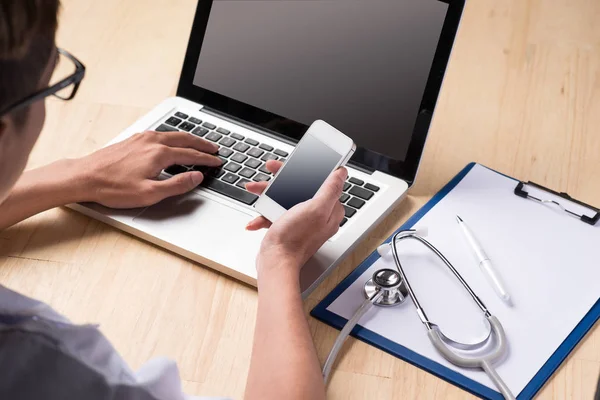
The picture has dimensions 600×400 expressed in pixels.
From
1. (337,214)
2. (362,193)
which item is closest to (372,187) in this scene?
(362,193)

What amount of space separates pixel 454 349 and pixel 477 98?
0.56 m

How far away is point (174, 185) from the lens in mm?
1095

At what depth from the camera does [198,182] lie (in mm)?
1119

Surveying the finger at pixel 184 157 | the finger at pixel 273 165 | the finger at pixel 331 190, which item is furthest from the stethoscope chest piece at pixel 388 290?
the finger at pixel 184 157

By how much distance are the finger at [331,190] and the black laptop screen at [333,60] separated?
0.47 ft

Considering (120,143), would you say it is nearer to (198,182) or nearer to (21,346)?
(198,182)

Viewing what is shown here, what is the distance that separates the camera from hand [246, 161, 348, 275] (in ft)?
3.19

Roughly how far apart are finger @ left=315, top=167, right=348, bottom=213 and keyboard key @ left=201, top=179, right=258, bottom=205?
0.14 m

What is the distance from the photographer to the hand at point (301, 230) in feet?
3.19

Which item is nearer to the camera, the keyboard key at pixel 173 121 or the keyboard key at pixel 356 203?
the keyboard key at pixel 356 203

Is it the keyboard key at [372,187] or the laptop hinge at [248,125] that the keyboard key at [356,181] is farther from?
the laptop hinge at [248,125]

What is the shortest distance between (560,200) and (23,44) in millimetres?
752

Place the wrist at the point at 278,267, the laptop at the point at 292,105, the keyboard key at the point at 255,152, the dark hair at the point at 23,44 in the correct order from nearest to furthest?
the dark hair at the point at 23,44 → the wrist at the point at 278,267 → the laptop at the point at 292,105 → the keyboard key at the point at 255,152

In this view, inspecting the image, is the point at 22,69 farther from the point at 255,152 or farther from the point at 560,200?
the point at 560,200
